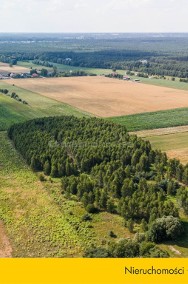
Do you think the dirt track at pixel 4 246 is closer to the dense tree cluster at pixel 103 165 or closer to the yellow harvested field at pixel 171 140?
the dense tree cluster at pixel 103 165

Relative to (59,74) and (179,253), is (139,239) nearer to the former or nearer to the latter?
(179,253)

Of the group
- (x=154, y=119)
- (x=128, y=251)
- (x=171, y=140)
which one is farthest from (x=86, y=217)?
(x=154, y=119)

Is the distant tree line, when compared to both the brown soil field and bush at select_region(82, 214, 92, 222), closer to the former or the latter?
the brown soil field

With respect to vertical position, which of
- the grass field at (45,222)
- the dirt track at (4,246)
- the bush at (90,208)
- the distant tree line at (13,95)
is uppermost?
the distant tree line at (13,95)

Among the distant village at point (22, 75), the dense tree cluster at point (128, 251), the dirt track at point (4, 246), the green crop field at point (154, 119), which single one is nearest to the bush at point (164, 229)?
the dense tree cluster at point (128, 251)

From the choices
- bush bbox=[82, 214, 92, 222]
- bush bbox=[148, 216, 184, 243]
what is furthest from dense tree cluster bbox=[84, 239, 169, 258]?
bush bbox=[82, 214, 92, 222]

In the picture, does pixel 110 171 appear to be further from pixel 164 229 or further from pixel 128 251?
pixel 128 251
